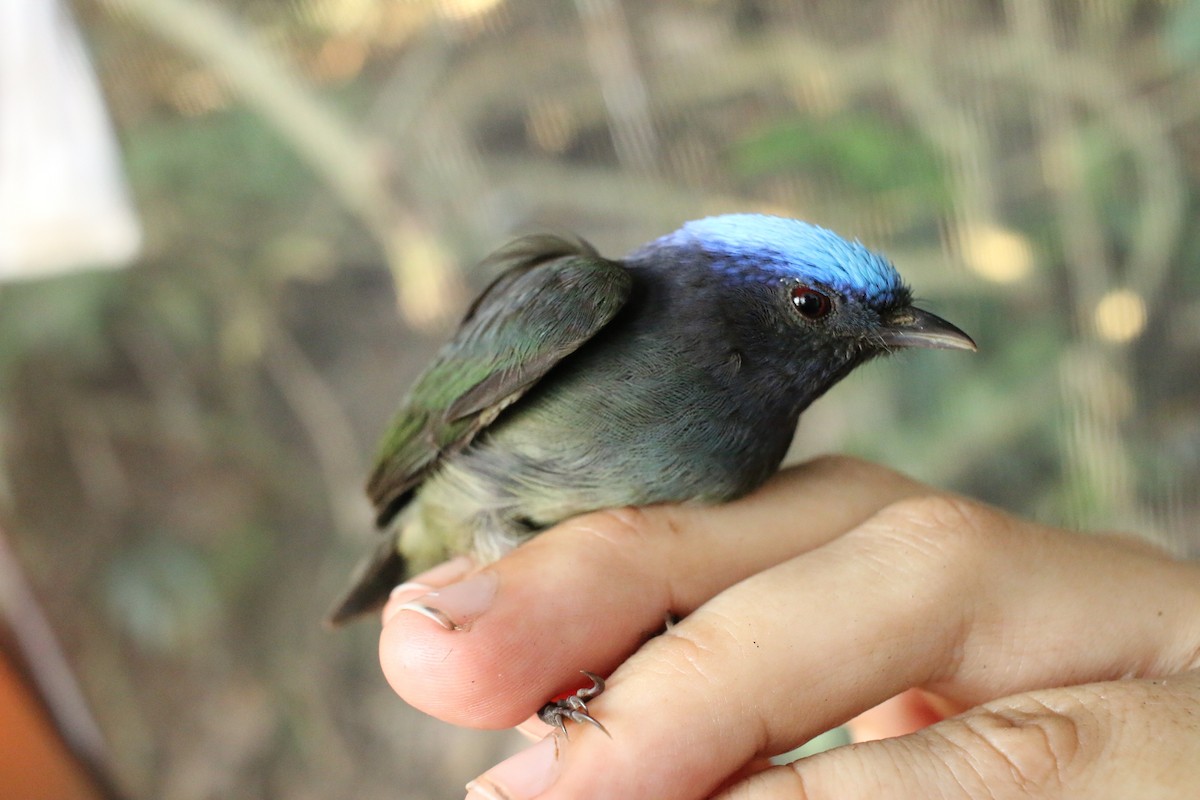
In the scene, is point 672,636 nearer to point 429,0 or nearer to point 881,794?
point 881,794

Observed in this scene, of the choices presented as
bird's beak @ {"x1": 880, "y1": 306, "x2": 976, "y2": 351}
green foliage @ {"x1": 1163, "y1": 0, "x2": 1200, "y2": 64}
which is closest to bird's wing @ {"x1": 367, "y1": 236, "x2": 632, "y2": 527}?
bird's beak @ {"x1": 880, "y1": 306, "x2": 976, "y2": 351}

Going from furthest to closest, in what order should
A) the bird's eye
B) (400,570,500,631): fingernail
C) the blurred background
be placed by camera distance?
the blurred background
the bird's eye
(400,570,500,631): fingernail

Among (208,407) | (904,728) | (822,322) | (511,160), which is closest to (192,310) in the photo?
(208,407)

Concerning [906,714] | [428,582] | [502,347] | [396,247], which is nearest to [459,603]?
[428,582]

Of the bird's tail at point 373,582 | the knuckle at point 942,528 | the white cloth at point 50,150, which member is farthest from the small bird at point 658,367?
the white cloth at point 50,150

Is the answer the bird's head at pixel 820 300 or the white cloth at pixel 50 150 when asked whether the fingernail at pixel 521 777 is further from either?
the white cloth at pixel 50 150

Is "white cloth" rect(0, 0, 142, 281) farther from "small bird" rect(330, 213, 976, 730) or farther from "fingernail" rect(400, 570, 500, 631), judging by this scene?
"fingernail" rect(400, 570, 500, 631)
